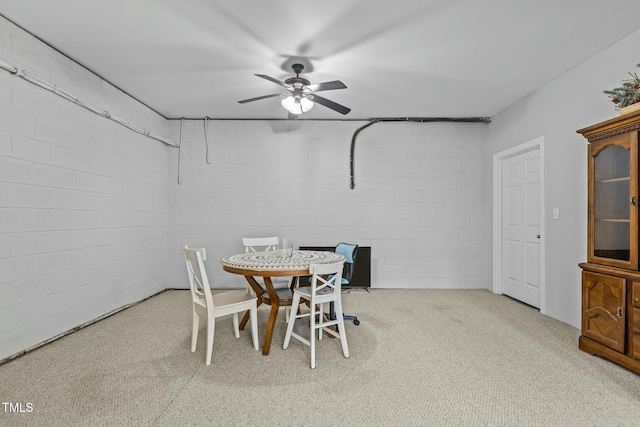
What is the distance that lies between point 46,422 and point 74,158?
2355 mm

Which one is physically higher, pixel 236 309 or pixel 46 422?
pixel 236 309

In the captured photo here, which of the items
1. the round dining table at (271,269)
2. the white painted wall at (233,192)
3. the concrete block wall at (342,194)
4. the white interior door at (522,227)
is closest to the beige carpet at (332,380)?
the round dining table at (271,269)

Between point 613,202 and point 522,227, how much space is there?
1.76m

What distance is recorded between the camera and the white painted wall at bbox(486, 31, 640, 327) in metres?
2.81

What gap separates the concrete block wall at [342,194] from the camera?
4797 mm

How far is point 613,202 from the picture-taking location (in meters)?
2.37

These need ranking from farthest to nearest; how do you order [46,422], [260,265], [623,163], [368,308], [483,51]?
[368,308] → [483,51] → [260,265] → [623,163] → [46,422]

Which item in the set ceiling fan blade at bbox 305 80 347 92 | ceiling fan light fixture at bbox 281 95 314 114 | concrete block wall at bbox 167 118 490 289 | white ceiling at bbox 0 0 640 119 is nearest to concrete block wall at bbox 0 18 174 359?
white ceiling at bbox 0 0 640 119

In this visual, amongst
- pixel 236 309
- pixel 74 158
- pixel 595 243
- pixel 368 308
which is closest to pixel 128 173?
pixel 74 158

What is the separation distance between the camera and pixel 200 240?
480 cm

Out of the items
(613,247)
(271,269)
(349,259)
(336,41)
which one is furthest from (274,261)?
(613,247)

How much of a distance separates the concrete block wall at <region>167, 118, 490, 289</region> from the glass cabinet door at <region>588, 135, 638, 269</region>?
90.3 inches

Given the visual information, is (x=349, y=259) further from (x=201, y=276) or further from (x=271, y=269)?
(x=201, y=276)

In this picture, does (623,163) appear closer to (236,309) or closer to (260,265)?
(260,265)
